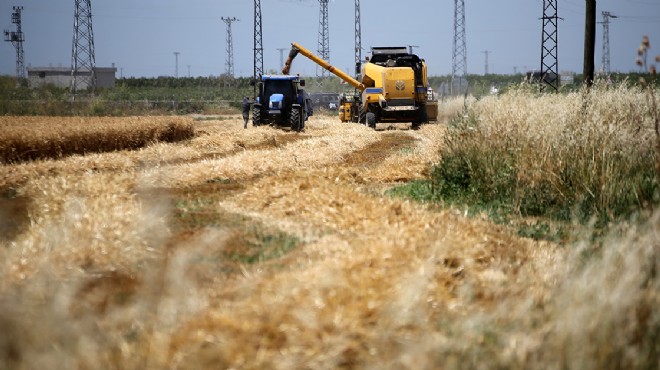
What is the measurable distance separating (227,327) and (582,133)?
819 centimetres

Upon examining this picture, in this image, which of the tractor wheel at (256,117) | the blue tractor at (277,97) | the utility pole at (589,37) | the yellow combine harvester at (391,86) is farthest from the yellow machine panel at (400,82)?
the utility pole at (589,37)

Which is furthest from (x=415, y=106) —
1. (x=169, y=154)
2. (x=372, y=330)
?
(x=372, y=330)

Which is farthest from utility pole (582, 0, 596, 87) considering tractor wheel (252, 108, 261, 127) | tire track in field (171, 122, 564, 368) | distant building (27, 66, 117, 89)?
distant building (27, 66, 117, 89)

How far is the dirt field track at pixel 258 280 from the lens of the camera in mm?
4566

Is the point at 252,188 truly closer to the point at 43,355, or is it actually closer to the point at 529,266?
the point at 529,266

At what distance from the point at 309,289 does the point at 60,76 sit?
116 metres

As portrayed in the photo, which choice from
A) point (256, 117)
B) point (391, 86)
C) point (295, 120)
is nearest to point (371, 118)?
point (391, 86)

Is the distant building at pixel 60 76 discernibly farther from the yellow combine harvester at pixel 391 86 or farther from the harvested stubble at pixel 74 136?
the harvested stubble at pixel 74 136

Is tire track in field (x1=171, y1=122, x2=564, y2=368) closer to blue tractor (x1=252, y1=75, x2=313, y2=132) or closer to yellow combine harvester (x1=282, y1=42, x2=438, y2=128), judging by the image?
blue tractor (x1=252, y1=75, x2=313, y2=132)

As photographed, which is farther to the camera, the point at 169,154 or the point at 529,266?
the point at 169,154

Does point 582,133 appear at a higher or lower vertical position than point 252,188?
higher

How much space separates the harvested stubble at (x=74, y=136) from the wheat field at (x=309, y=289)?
363 inches

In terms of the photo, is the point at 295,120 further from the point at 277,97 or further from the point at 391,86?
the point at 391,86

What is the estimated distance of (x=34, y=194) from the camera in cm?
1208
